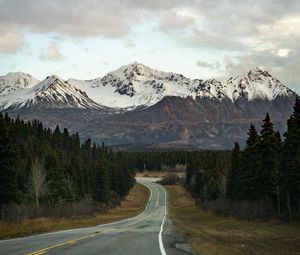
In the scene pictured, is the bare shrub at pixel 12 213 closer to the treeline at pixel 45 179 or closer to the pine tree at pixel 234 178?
the treeline at pixel 45 179

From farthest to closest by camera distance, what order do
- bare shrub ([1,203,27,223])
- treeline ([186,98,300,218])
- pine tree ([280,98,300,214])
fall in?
treeline ([186,98,300,218]) → pine tree ([280,98,300,214]) → bare shrub ([1,203,27,223])

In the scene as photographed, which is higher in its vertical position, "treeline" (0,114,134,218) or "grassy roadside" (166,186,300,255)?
"treeline" (0,114,134,218)

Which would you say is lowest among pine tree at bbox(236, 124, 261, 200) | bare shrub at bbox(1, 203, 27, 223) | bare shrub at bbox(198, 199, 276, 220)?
bare shrub at bbox(198, 199, 276, 220)

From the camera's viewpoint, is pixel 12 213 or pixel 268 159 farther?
pixel 268 159

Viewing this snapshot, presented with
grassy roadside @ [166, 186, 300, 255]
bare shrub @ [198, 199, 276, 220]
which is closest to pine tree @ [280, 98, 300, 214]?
bare shrub @ [198, 199, 276, 220]

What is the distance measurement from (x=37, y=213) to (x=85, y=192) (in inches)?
1613

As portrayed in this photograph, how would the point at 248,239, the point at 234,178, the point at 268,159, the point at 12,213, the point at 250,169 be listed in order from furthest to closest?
the point at 234,178 → the point at 250,169 → the point at 268,159 → the point at 12,213 → the point at 248,239

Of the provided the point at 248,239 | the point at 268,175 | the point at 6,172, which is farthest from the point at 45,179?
the point at 248,239

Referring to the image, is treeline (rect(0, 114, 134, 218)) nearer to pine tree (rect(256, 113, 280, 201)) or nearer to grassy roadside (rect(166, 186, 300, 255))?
grassy roadside (rect(166, 186, 300, 255))

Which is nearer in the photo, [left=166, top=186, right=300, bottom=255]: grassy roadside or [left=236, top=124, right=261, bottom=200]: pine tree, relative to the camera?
[left=166, top=186, right=300, bottom=255]: grassy roadside

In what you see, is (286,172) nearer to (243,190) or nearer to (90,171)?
(243,190)

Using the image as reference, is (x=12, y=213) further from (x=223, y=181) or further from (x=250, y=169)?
(x=223, y=181)

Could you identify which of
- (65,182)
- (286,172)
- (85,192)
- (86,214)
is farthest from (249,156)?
(85,192)

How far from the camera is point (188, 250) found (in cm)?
2658
